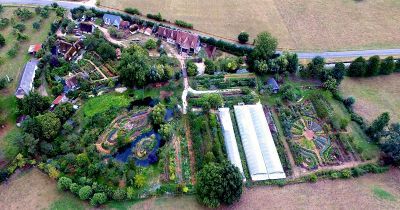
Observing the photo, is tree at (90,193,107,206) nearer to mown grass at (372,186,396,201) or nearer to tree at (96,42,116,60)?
tree at (96,42,116,60)

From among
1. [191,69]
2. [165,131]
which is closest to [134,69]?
[191,69]

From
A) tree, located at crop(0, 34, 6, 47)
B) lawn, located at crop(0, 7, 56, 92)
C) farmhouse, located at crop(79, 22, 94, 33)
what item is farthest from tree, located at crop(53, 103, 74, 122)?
tree, located at crop(0, 34, 6, 47)

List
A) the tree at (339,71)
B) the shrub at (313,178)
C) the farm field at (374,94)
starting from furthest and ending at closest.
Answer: the tree at (339,71) → the farm field at (374,94) → the shrub at (313,178)

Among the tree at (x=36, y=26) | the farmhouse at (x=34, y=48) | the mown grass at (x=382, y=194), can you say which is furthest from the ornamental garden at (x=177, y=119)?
the tree at (x=36, y=26)

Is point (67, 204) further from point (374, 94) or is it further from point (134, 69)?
point (374, 94)

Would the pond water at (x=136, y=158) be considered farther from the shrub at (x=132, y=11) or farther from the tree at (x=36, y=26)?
the tree at (x=36, y=26)
